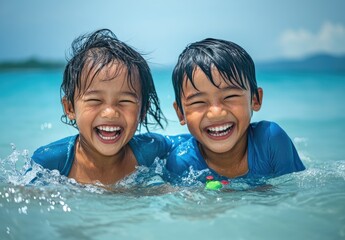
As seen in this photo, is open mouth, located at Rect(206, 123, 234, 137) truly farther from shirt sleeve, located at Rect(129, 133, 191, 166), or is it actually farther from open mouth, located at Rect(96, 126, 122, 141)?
open mouth, located at Rect(96, 126, 122, 141)

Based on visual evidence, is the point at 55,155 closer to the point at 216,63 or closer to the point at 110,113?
the point at 110,113

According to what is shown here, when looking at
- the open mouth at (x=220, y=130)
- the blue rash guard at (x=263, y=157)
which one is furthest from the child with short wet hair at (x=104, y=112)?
the open mouth at (x=220, y=130)

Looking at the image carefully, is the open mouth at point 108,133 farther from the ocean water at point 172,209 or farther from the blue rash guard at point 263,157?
the blue rash guard at point 263,157

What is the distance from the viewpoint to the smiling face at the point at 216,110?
10.6 ft

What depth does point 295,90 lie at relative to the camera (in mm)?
13047

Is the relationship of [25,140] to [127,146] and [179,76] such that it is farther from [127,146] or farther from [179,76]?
[179,76]

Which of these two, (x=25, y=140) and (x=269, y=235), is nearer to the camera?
(x=269, y=235)

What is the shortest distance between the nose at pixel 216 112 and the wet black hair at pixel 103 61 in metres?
0.52

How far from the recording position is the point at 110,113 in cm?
319

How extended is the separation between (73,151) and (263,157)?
4.44 feet

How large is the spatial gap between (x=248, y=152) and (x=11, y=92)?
9.72 metres

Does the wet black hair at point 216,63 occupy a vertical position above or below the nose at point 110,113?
above

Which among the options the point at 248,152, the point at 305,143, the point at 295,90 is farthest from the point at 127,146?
the point at 295,90

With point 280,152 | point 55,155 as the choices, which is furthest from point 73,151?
point 280,152
